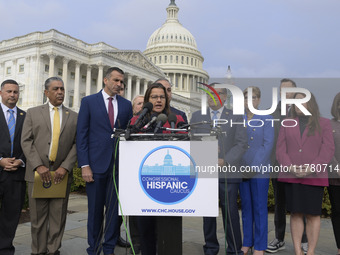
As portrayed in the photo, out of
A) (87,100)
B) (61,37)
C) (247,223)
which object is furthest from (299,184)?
(61,37)

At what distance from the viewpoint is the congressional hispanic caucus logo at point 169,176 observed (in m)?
2.83

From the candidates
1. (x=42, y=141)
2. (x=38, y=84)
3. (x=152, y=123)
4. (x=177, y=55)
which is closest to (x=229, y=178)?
(x=152, y=123)

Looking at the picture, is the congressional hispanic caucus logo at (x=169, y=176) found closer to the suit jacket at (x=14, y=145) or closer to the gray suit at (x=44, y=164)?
the gray suit at (x=44, y=164)

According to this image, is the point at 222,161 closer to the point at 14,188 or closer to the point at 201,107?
the point at 201,107

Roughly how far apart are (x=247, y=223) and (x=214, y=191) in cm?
184

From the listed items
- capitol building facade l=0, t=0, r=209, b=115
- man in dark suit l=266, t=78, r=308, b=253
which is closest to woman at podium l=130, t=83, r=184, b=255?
man in dark suit l=266, t=78, r=308, b=253

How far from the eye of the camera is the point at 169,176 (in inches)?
112

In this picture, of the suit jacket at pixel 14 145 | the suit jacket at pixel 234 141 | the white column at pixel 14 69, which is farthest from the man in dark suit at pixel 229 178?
the white column at pixel 14 69

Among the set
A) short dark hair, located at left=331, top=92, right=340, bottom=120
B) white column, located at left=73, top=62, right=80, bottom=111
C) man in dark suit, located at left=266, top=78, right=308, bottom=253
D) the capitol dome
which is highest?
the capitol dome

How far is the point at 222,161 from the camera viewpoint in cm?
374

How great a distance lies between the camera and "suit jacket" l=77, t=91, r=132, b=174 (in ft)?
13.6

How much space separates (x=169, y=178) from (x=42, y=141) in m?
2.20

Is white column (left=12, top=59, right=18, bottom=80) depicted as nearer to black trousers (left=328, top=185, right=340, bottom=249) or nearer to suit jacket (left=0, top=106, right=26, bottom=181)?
suit jacket (left=0, top=106, right=26, bottom=181)

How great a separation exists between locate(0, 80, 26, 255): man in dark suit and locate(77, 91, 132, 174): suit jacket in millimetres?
908
